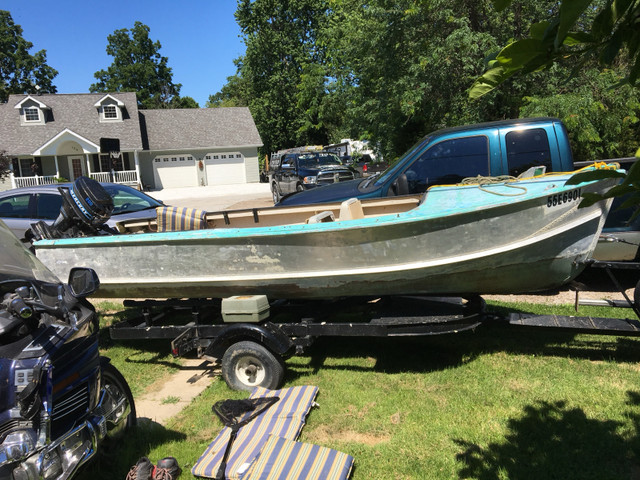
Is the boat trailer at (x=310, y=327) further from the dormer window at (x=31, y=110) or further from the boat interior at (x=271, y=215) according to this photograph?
the dormer window at (x=31, y=110)

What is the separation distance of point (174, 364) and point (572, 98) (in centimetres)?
845

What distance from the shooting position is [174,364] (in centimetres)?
554

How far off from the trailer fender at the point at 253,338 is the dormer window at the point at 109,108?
113 ft

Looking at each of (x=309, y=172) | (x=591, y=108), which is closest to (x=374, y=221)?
(x=591, y=108)

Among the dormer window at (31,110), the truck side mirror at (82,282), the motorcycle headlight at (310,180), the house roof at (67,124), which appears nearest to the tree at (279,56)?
the house roof at (67,124)

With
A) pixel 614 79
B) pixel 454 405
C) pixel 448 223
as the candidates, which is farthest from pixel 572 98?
pixel 454 405

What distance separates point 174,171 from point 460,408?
34.3 meters

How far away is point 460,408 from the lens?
4.07 meters

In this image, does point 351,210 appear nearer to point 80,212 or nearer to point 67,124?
point 80,212

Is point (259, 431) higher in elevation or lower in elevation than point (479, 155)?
lower

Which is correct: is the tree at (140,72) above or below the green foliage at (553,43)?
above

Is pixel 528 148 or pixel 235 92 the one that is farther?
pixel 235 92

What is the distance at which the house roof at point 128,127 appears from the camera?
3297 centimetres

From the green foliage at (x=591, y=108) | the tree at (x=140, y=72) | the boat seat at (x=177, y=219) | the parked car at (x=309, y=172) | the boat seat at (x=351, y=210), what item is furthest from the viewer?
the tree at (x=140, y=72)
